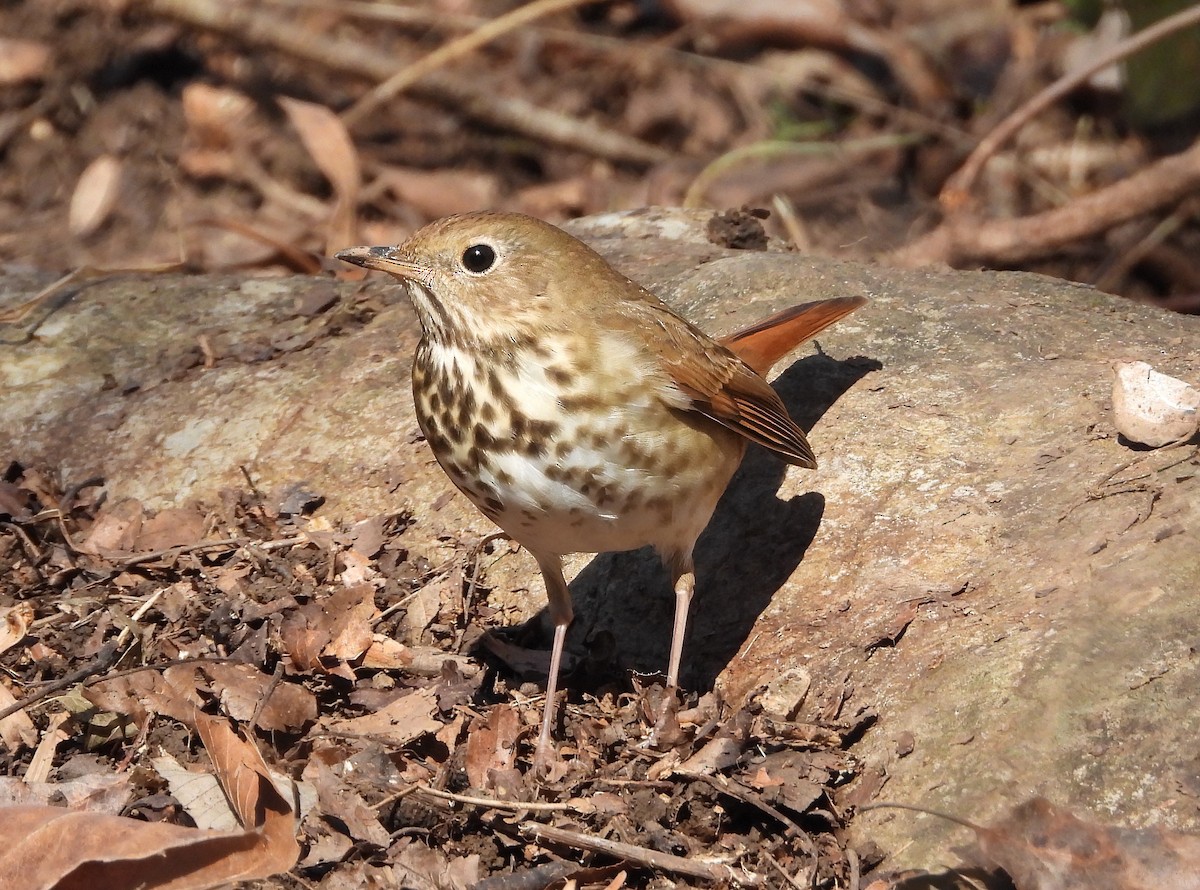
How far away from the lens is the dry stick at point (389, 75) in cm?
773

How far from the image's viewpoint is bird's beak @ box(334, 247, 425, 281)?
3545mm

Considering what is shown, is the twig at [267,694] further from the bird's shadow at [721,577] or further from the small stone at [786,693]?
the small stone at [786,693]

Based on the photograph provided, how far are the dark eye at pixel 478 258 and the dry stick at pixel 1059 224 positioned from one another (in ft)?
11.2

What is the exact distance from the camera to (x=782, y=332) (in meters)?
4.18

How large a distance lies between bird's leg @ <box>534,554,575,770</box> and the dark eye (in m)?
0.78

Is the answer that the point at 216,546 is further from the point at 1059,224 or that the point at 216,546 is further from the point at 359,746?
the point at 1059,224

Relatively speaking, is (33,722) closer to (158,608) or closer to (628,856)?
(158,608)

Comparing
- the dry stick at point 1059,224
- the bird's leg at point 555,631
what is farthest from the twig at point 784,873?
the dry stick at point 1059,224

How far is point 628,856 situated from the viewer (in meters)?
3.11

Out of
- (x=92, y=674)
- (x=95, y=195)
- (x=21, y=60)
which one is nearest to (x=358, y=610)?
(x=92, y=674)

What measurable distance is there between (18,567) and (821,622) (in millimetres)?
2414

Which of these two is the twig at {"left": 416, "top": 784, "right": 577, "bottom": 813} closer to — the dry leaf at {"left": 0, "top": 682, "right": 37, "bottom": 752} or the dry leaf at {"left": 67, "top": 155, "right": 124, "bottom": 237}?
the dry leaf at {"left": 0, "top": 682, "right": 37, "bottom": 752}

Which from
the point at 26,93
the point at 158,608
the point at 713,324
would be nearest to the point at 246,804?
the point at 158,608

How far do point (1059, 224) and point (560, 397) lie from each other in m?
3.98
